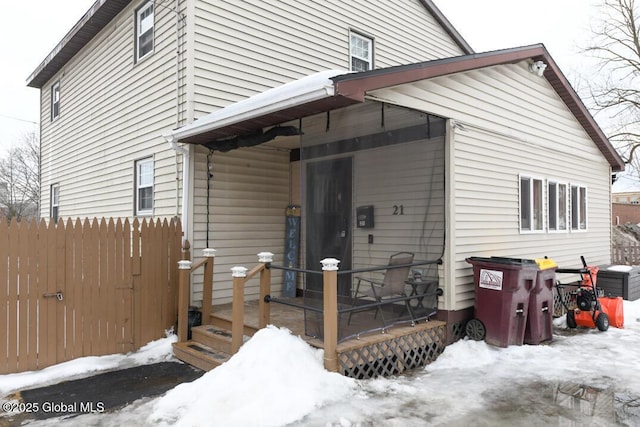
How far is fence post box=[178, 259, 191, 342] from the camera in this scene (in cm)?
581

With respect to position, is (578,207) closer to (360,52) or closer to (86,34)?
(360,52)

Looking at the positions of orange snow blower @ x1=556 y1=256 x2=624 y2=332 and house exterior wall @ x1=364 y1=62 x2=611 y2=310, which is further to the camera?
orange snow blower @ x1=556 y1=256 x2=624 y2=332

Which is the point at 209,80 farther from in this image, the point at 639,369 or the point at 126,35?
the point at 639,369

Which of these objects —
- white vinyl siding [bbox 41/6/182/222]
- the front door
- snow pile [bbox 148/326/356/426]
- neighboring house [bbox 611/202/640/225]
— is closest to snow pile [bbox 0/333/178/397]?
snow pile [bbox 148/326/356/426]

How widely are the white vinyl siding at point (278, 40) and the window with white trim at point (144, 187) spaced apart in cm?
176

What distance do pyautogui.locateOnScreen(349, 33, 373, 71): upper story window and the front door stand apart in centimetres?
492

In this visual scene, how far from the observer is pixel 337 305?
4547mm

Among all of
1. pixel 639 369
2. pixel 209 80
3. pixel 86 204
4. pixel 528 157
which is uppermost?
pixel 209 80

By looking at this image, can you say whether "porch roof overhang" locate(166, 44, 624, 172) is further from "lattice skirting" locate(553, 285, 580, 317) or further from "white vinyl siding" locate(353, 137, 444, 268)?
"lattice skirting" locate(553, 285, 580, 317)

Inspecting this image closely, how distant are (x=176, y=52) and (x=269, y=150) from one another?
208 centimetres

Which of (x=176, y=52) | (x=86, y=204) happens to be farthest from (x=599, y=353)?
(x=86, y=204)

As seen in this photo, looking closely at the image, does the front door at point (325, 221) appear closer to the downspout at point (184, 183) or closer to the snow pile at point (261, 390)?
the snow pile at point (261, 390)

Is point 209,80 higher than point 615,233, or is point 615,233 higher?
point 209,80

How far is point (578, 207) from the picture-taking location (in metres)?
9.17
